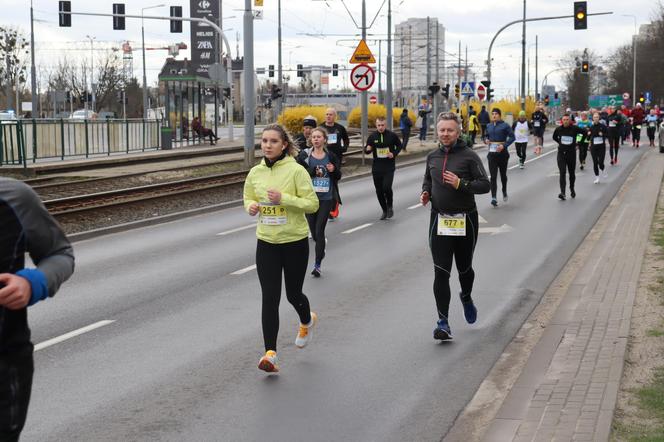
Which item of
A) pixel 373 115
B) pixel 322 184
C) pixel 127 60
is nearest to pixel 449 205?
pixel 322 184

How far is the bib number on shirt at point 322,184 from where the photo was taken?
41.0 feet

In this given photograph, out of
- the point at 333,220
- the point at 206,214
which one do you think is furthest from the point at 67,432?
the point at 206,214

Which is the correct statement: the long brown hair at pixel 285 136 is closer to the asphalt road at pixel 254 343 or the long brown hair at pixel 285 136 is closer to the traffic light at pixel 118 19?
the asphalt road at pixel 254 343

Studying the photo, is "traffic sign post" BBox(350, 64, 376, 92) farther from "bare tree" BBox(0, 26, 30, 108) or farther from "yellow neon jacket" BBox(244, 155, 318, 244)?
"bare tree" BBox(0, 26, 30, 108)

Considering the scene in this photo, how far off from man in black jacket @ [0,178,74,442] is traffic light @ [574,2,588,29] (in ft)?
130

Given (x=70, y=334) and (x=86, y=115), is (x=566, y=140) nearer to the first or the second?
(x=70, y=334)

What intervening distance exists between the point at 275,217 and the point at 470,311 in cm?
250

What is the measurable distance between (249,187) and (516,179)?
2158cm

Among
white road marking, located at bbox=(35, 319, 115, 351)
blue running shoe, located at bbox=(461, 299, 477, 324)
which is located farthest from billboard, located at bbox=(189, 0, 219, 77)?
blue running shoe, located at bbox=(461, 299, 477, 324)

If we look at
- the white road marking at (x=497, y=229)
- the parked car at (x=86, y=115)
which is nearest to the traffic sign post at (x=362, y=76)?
the white road marking at (x=497, y=229)

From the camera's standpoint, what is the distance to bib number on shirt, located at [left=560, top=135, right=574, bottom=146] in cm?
2136

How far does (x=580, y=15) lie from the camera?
41531 millimetres

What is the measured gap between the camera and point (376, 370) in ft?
25.4

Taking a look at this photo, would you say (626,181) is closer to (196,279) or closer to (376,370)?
(196,279)
